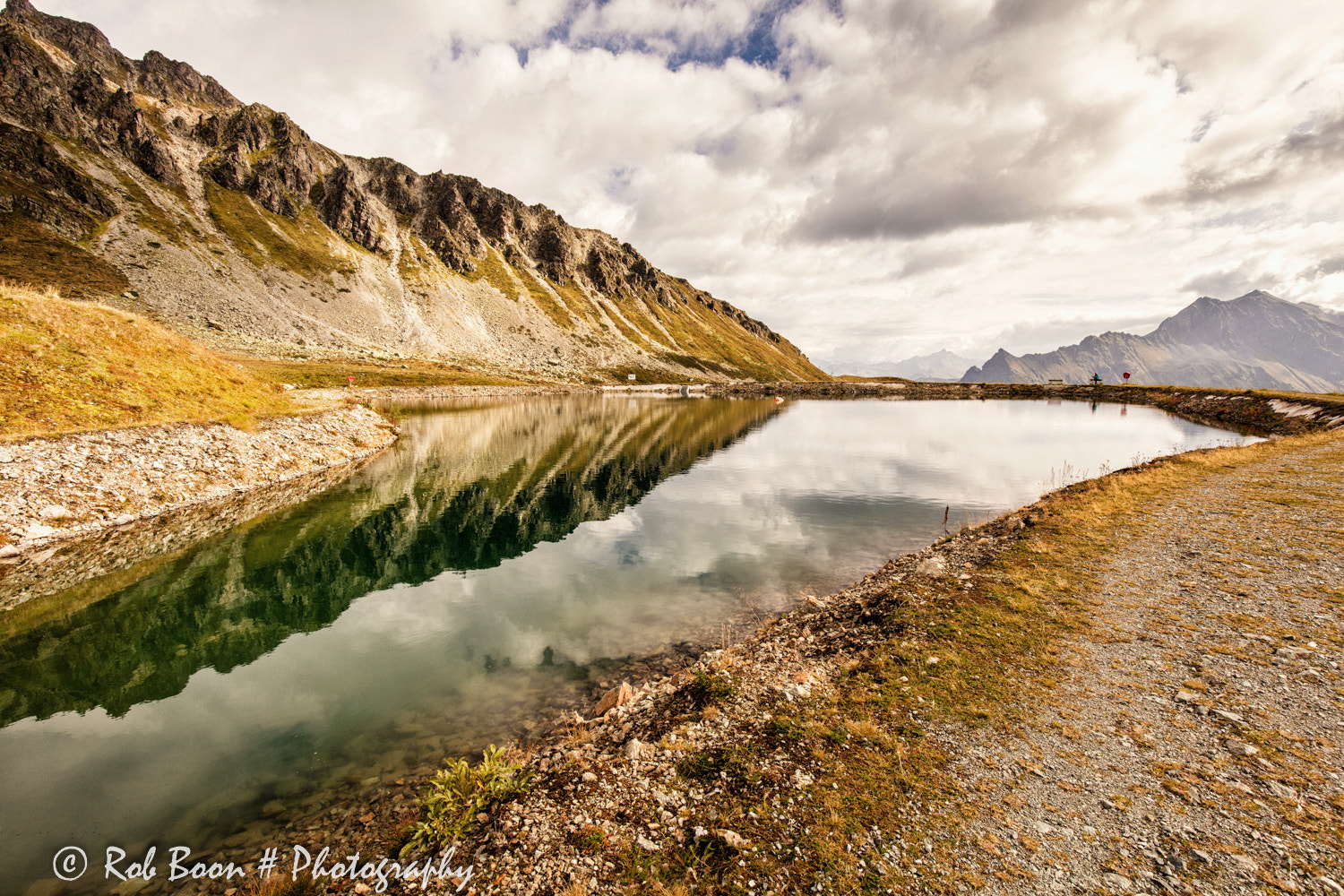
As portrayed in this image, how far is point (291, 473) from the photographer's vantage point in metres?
38.0

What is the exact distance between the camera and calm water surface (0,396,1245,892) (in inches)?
445

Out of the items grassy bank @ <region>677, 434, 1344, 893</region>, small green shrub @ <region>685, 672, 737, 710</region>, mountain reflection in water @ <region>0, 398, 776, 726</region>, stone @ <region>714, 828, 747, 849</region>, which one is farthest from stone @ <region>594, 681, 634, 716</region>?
mountain reflection in water @ <region>0, 398, 776, 726</region>

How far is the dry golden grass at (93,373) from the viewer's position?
26203mm

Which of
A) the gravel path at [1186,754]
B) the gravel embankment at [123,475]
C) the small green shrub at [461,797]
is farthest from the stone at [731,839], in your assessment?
the gravel embankment at [123,475]

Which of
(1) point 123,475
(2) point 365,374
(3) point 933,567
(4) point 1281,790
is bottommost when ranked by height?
(3) point 933,567

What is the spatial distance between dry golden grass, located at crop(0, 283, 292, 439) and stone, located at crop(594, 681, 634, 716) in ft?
105

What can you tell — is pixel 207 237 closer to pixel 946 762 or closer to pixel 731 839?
pixel 731 839

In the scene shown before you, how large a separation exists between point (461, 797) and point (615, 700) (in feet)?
15.4

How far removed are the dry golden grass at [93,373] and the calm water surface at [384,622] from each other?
10.4m

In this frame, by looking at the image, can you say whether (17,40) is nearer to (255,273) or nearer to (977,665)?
(255,273)

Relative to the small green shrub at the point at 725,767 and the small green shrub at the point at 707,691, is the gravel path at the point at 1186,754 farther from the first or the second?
the small green shrub at the point at 707,691

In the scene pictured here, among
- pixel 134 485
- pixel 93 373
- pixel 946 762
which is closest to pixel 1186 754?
pixel 946 762

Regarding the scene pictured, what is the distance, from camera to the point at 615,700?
13.2 m

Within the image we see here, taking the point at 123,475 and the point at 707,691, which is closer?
the point at 707,691
